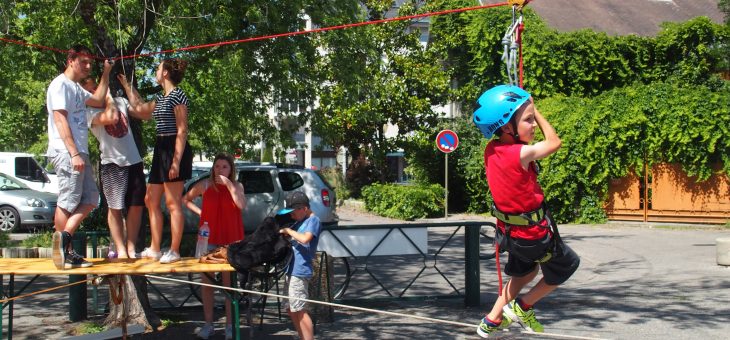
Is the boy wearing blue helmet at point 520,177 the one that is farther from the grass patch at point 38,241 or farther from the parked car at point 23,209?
the parked car at point 23,209

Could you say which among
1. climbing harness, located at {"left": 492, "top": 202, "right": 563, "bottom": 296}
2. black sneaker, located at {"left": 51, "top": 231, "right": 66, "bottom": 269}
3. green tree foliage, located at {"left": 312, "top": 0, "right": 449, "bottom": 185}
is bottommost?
black sneaker, located at {"left": 51, "top": 231, "right": 66, "bottom": 269}

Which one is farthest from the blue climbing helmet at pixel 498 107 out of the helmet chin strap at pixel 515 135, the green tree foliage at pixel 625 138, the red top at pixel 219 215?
the green tree foliage at pixel 625 138

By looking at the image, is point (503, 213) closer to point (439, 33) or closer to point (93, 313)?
point (93, 313)

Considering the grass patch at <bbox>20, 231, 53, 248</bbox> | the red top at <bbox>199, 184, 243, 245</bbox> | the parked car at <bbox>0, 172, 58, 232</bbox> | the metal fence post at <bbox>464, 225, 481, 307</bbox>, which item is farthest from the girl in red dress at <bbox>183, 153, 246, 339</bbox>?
the parked car at <bbox>0, 172, 58, 232</bbox>

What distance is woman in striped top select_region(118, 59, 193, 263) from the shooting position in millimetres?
6820

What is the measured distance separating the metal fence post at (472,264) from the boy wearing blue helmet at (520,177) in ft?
11.6

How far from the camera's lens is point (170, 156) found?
22.7 feet

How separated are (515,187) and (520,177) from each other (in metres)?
0.08

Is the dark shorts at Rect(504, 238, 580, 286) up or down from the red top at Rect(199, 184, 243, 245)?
down

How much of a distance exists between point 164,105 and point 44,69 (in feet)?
19.2

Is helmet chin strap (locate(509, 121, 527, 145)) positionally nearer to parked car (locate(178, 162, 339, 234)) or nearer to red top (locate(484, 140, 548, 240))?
red top (locate(484, 140, 548, 240))

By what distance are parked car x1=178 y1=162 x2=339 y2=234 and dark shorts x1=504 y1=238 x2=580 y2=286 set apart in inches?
419

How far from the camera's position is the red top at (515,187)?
5.14 meters

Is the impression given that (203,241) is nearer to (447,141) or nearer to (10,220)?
(10,220)
